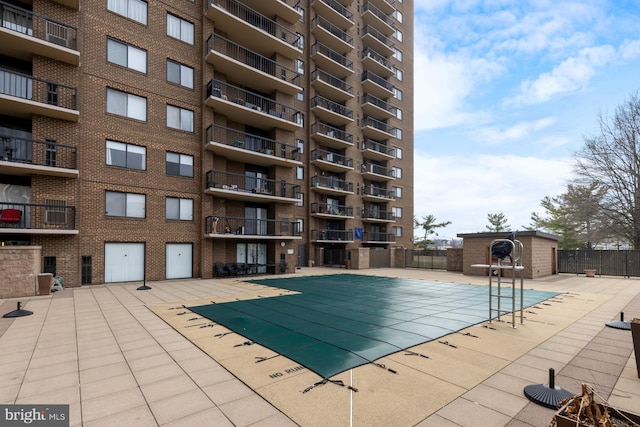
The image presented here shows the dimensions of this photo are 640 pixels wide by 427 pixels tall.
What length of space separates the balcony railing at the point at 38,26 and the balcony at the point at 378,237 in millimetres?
24856

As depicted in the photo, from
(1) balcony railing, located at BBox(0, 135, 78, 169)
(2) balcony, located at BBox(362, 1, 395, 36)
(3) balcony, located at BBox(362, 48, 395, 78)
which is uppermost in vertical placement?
(2) balcony, located at BBox(362, 1, 395, 36)

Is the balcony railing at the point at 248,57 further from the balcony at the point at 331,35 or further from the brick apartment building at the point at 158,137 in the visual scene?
the balcony at the point at 331,35

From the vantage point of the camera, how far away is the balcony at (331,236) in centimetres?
2623

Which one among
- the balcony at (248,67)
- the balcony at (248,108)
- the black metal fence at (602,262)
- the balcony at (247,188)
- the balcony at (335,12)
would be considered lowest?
the black metal fence at (602,262)

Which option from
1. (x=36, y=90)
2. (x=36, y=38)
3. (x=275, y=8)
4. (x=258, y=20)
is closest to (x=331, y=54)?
(x=275, y=8)

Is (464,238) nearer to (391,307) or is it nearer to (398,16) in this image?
(391,307)

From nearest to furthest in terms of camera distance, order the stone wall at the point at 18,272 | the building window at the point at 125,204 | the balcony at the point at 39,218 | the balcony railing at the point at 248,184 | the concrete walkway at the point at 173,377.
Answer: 1. the concrete walkway at the point at 173,377
2. the stone wall at the point at 18,272
3. the balcony at the point at 39,218
4. the building window at the point at 125,204
5. the balcony railing at the point at 248,184

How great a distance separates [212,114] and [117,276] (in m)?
9.85

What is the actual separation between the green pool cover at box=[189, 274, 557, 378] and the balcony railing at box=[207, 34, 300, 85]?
15119 mm

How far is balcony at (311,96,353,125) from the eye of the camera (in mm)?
26469

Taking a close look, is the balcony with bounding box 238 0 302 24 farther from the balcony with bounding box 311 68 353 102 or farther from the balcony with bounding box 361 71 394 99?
the balcony with bounding box 361 71 394 99

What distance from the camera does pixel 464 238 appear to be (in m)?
20.3

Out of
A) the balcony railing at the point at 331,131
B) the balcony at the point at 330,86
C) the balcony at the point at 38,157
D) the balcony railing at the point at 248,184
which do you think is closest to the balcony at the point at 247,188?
the balcony railing at the point at 248,184

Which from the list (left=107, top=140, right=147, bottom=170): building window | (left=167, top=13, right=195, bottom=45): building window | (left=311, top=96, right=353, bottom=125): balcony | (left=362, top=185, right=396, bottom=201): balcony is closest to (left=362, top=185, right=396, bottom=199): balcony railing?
(left=362, top=185, right=396, bottom=201): balcony
